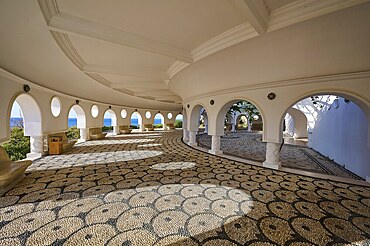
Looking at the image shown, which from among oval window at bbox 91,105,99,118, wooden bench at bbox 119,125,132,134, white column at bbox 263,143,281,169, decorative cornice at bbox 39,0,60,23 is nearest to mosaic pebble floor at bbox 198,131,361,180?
white column at bbox 263,143,281,169

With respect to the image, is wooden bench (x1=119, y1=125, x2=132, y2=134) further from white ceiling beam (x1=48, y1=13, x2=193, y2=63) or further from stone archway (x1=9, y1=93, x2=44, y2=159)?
white ceiling beam (x1=48, y1=13, x2=193, y2=63)

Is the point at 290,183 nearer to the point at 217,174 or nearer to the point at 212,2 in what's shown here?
the point at 217,174

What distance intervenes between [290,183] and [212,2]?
4562 millimetres

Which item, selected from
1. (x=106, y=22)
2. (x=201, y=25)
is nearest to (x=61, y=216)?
(x=106, y=22)

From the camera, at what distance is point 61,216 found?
241 centimetres

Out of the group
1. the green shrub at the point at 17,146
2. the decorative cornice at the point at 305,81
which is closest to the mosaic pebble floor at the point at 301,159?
the decorative cornice at the point at 305,81

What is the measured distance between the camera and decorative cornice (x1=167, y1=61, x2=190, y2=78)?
17.8 ft

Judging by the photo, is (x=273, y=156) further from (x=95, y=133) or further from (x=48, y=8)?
(x=95, y=133)

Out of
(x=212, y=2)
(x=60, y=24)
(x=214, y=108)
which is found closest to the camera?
(x=212, y=2)

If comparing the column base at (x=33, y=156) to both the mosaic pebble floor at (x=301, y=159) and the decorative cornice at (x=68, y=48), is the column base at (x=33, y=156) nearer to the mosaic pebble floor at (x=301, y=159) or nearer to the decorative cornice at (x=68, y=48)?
the decorative cornice at (x=68, y=48)

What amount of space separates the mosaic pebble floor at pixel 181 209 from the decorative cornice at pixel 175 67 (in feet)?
12.7

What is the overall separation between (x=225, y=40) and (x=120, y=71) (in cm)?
436

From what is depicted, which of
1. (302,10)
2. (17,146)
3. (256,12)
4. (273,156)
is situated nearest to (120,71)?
(256,12)

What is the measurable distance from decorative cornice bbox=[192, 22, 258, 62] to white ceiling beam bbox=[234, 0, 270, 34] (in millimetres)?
289
